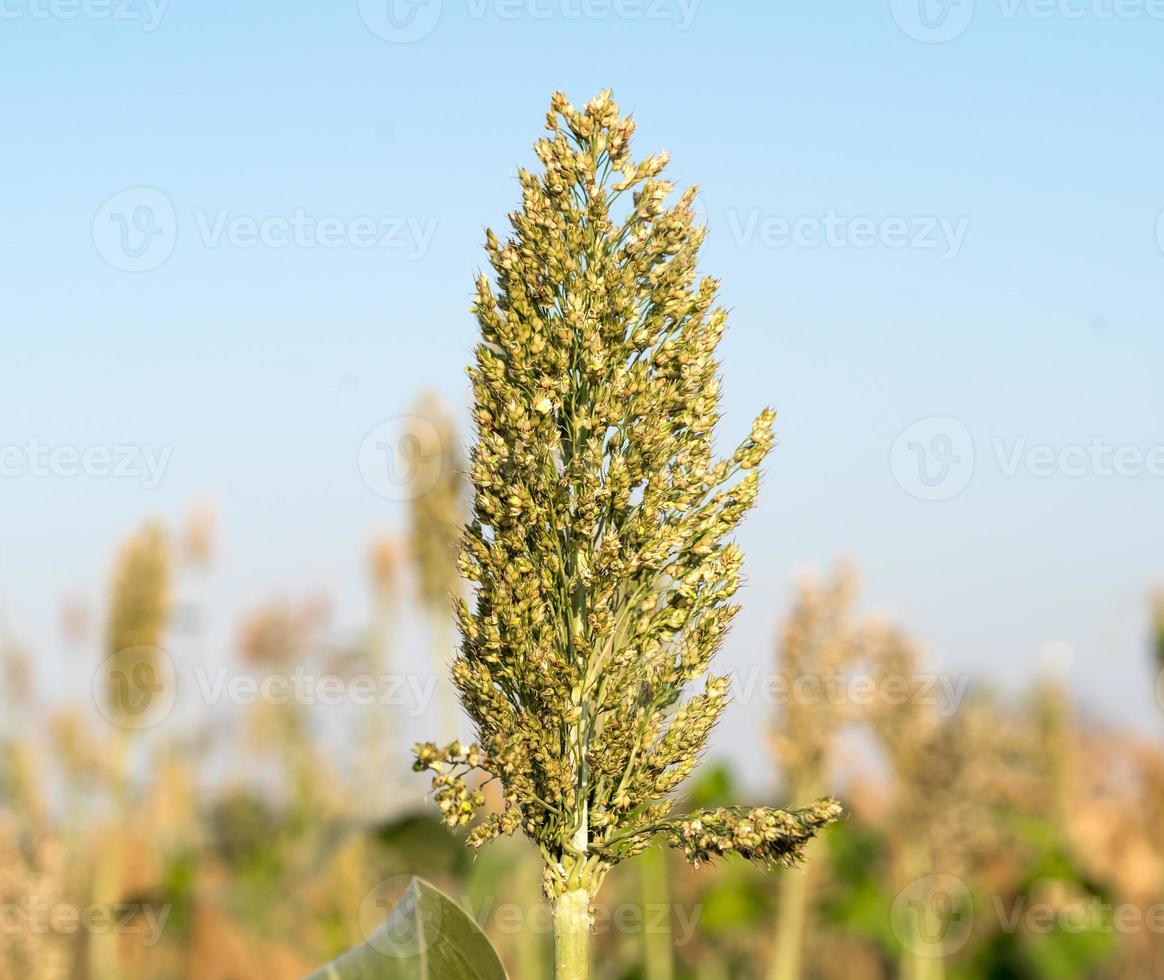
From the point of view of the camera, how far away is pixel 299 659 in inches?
733

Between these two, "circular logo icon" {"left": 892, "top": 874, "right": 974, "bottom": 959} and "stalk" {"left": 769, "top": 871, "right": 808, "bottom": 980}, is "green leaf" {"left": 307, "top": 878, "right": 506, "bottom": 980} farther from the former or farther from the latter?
"circular logo icon" {"left": 892, "top": 874, "right": 974, "bottom": 959}

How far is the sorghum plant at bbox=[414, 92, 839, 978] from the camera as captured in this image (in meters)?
3.80

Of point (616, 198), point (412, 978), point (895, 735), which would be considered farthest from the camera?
point (895, 735)

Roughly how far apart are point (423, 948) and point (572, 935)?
495mm

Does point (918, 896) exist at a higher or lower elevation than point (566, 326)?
lower

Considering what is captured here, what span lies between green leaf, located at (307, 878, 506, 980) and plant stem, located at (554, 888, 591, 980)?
268 millimetres

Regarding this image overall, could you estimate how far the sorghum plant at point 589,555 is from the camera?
3.80 meters

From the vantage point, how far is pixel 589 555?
152 inches

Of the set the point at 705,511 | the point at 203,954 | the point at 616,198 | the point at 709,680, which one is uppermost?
the point at 616,198

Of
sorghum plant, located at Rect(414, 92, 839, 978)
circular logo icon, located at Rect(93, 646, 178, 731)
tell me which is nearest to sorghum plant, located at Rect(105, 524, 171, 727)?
circular logo icon, located at Rect(93, 646, 178, 731)

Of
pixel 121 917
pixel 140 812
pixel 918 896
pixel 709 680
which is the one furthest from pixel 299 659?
pixel 709 680

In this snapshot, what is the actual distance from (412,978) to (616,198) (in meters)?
2.37

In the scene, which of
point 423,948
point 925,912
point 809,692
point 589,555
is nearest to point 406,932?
point 423,948

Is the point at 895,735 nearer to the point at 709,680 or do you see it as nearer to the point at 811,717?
the point at 811,717
